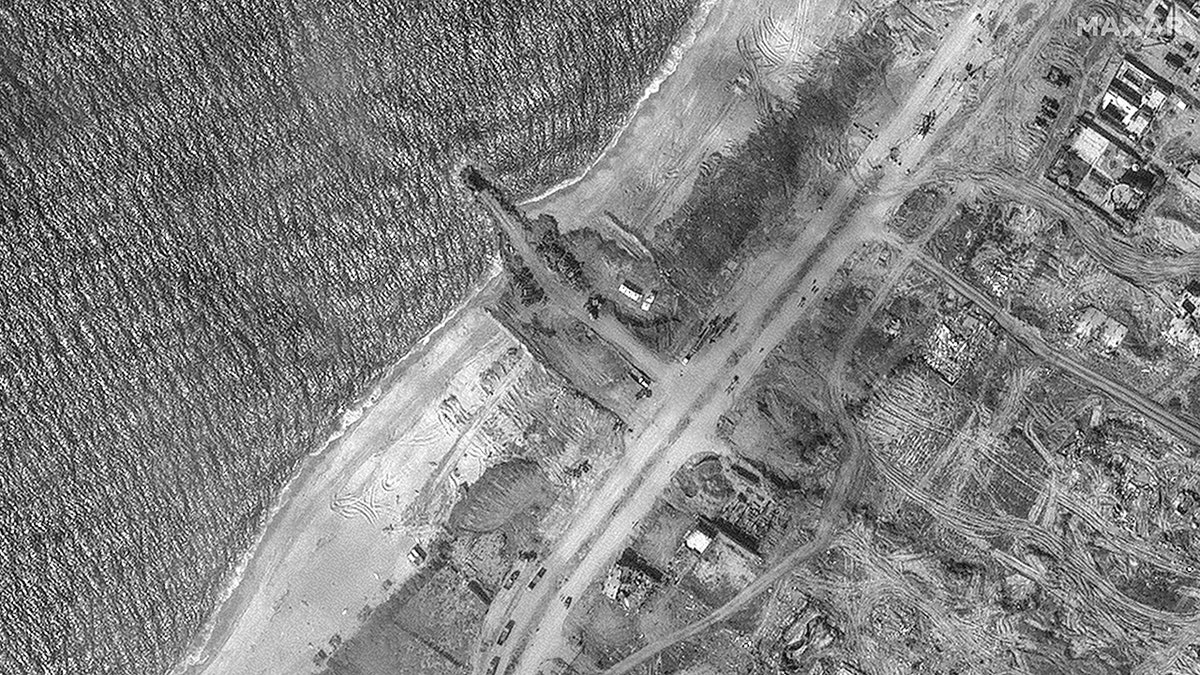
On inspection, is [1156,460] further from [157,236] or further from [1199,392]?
[157,236]

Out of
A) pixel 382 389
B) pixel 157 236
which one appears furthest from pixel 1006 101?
pixel 157 236

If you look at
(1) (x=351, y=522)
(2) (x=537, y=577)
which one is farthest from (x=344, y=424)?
(2) (x=537, y=577)

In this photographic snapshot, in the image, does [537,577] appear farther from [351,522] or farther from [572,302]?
[572,302]

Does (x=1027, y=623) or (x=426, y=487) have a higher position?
(x=1027, y=623)

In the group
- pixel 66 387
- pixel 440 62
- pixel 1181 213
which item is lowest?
pixel 66 387

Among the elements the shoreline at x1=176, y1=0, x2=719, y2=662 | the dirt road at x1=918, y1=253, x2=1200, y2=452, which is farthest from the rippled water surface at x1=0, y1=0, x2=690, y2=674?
the dirt road at x1=918, y1=253, x2=1200, y2=452

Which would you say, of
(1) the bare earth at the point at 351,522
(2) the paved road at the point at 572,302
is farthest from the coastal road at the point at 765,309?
(1) the bare earth at the point at 351,522
